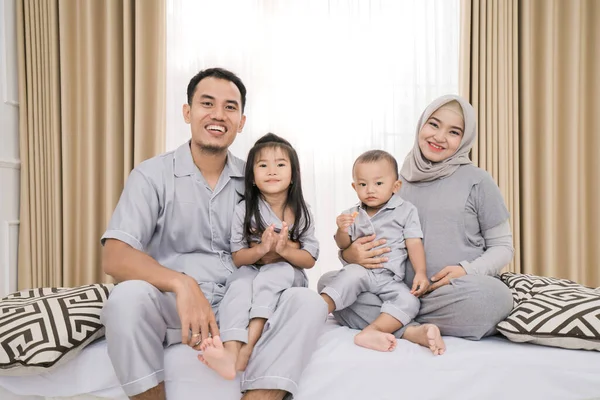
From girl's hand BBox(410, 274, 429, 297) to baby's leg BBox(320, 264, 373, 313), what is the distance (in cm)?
16

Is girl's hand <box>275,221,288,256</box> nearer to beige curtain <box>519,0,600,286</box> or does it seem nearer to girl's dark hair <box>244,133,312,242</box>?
girl's dark hair <box>244,133,312,242</box>

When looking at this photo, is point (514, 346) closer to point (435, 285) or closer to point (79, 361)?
point (435, 285)

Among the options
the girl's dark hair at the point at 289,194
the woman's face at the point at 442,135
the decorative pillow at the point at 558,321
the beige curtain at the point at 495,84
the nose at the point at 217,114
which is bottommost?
the decorative pillow at the point at 558,321

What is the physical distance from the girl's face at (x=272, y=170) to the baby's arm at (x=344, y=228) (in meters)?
0.25

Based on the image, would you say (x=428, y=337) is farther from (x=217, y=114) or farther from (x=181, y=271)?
(x=217, y=114)

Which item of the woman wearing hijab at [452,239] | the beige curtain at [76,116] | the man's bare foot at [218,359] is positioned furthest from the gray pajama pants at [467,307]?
the beige curtain at [76,116]

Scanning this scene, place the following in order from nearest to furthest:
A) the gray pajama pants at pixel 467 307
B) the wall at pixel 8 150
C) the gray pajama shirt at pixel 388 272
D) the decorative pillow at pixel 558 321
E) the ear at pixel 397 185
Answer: the decorative pillow at pixel 558 321, the gray pajama pants at pixel 467 307, the gray pajama shirt at pixel 388 272, the ear at pixel 397 185, the wall at pixel 8 150

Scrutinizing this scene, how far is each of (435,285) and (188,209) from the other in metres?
0.97

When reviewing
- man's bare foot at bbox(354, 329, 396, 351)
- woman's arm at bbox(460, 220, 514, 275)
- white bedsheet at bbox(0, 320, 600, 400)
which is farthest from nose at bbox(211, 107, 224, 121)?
woman's arm at bbox(460, 220, 514, 275)

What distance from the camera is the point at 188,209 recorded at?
1.80 metres

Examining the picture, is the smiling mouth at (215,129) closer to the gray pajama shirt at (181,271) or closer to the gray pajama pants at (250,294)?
the gray pajama shirt at (181,271)

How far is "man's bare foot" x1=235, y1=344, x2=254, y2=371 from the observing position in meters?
1.42

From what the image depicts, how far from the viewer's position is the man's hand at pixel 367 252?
179 cm

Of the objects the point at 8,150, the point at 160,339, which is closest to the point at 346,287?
the point at 160,339
